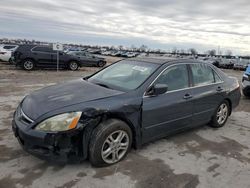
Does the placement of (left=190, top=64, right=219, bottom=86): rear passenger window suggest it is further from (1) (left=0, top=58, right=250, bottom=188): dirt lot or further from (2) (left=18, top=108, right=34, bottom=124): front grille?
(2) (left=18, top=108, right=34, bottom=124): front grille

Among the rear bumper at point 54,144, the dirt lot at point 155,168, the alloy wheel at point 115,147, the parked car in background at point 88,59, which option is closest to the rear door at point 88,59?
the parked car in background at point 88,59

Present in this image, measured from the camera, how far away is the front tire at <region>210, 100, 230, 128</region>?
5.13 metres

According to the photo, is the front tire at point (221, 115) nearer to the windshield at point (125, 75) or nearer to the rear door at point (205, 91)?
the rear door at point (205, 91)

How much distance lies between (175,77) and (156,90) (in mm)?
712

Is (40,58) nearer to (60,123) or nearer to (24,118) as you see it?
(24,118)

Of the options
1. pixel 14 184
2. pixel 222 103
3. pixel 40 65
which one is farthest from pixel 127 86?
pixel 40 65

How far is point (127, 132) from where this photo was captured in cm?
347

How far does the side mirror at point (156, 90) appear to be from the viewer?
366 centimetres

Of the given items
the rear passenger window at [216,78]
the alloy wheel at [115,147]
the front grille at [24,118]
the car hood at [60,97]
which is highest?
the rear passenger window at [216,78]

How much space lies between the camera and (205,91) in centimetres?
465

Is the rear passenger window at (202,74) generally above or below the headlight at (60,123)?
above

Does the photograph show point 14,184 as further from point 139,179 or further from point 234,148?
point 234,148

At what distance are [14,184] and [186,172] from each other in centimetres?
221

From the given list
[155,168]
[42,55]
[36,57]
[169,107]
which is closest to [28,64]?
[36,57]
